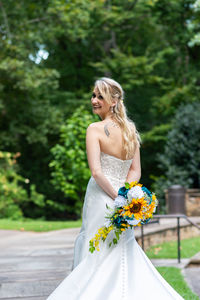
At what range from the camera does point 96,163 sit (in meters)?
3.51

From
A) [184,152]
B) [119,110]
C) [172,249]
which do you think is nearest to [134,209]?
[119,110]

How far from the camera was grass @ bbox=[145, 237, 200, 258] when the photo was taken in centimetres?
864

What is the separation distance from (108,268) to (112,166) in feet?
2.67

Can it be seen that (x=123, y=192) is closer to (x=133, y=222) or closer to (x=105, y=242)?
(x=133, y=222)

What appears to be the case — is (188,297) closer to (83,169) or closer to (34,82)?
(83,169)

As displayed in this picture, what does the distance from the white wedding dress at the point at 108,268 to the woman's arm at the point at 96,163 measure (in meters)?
0.11

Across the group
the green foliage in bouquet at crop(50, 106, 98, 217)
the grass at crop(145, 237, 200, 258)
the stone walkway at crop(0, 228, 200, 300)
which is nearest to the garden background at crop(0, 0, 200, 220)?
the green foliage in bouquet at crop(50, 106, 98, 217)

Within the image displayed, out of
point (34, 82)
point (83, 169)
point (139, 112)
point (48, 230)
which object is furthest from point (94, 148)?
point (139, 112)

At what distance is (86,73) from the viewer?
25656 millimetres

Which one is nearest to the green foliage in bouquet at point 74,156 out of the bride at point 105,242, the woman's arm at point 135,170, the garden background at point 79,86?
the garden background at point 79,86

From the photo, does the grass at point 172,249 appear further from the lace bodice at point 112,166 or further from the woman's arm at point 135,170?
the lace bodice at point 112,166

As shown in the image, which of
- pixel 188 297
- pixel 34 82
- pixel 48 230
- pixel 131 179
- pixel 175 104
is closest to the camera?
pixel 131 179

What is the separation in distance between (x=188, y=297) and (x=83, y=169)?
33.7 ft

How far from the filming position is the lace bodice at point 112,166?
3646 millimetres
